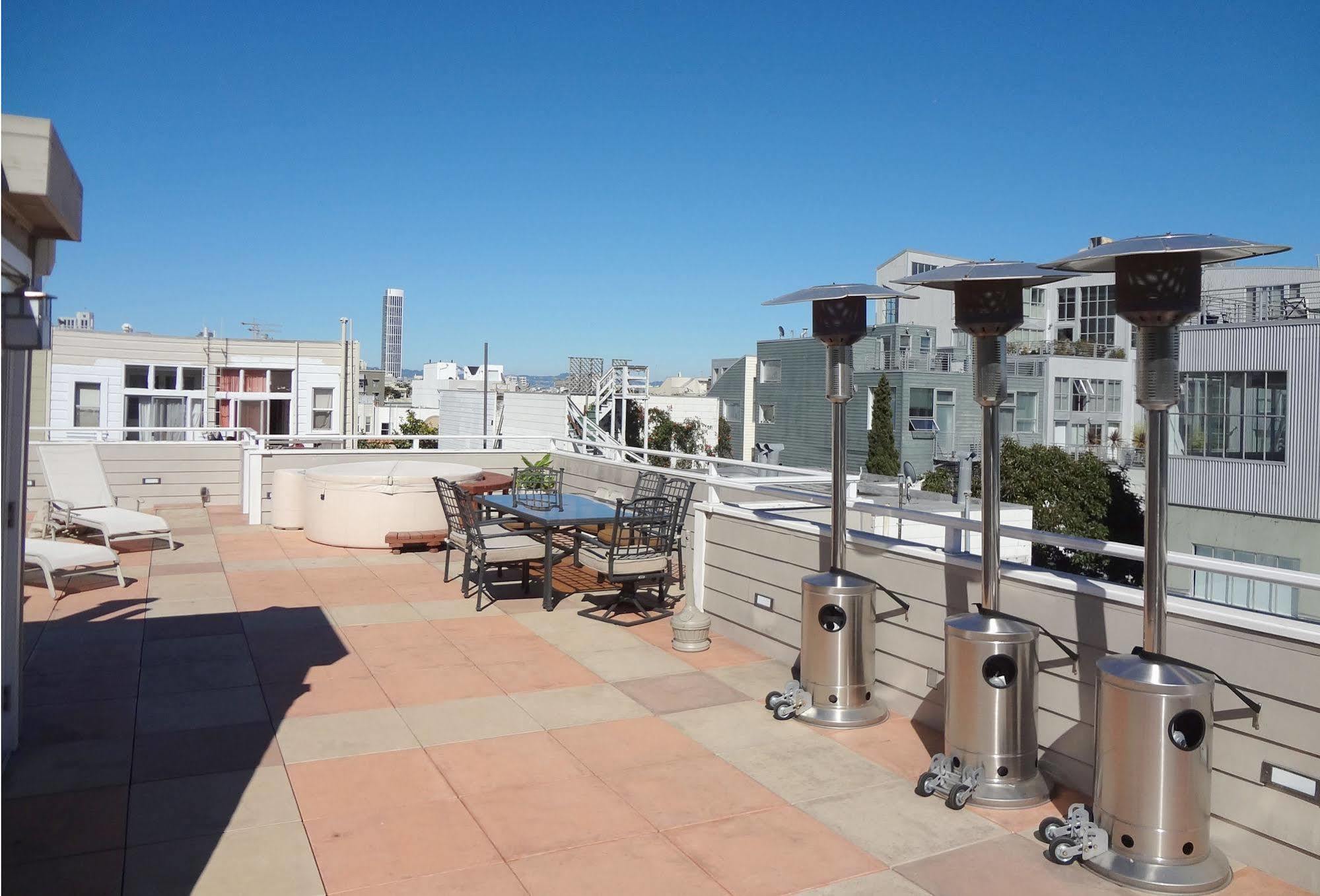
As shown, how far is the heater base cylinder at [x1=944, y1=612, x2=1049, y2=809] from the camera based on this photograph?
423 cm

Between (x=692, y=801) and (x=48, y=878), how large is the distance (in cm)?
243

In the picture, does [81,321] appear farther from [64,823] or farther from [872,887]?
[872,887]

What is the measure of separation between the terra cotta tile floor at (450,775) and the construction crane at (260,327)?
31.4 m

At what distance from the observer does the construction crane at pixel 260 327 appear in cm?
3650

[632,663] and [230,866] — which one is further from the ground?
[632,663]

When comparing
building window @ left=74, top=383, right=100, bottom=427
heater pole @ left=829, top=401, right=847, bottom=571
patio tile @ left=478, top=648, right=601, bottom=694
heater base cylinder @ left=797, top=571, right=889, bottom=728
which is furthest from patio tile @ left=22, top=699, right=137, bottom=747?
building window @ left=74, top=383, right=100, bottom=427

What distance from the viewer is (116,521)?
9859 mm

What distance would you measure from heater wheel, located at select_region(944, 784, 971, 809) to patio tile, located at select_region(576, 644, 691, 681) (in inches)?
93.3

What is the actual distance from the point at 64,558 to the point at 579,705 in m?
4.86

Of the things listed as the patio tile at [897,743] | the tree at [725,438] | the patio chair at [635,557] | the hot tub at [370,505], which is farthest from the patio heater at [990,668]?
the tree at [725,438]

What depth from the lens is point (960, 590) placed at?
16.4ft

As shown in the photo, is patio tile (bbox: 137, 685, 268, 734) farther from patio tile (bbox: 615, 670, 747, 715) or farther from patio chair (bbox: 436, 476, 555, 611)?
patio chair (bbox: 436, 476, 555, 611)

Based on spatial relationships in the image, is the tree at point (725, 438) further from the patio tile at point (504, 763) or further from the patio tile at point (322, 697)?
the patio tile at point (504, 763)

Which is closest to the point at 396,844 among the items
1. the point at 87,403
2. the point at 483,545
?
the point at 483,545
